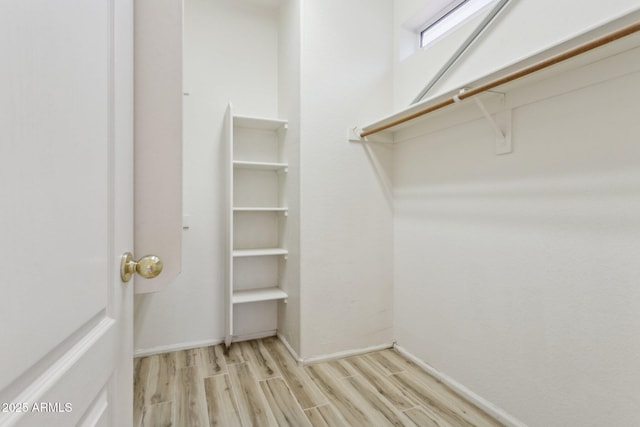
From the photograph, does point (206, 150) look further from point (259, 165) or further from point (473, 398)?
point (473, 398)

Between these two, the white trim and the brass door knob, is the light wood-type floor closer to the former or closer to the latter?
the white trim

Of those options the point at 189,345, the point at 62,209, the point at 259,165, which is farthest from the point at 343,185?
the point at 62,209

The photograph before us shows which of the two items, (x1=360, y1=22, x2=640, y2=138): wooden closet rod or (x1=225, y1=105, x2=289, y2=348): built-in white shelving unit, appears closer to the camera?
(x1=360, y1=22, x2=640, y2=138): wooden closet rod

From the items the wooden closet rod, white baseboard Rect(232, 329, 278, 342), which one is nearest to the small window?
the wooden closet rod

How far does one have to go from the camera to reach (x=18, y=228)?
1.08 ft

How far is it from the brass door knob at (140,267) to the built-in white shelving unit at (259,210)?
70.5 inches

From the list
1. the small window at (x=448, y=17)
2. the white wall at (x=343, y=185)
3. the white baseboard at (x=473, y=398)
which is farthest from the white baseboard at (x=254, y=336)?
the small window at (x=448, y=17)

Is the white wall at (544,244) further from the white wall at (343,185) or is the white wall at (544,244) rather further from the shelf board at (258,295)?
the shelf board at (258,295)

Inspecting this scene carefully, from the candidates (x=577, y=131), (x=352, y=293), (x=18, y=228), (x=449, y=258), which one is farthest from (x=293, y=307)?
(x=18, y=228)

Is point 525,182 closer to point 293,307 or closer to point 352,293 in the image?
point 352,293

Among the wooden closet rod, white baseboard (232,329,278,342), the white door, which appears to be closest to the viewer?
the white door

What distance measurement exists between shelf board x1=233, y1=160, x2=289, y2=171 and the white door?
1733 millimetres

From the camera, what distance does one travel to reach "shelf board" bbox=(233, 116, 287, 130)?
8.00 feet

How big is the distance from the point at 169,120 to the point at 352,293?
1.91m
